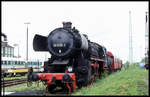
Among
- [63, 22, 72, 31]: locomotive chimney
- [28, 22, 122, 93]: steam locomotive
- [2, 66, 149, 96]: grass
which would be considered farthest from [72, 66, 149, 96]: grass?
[63, 22, 72, 31]: locomotive chimney

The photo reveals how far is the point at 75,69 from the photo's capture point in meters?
13.2

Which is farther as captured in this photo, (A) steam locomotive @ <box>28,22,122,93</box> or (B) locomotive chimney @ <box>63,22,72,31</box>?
(B) locomotive chimney @ <box>63,22,72,31</box>

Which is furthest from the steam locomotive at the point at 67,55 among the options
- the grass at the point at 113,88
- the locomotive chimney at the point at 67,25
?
the grass at the point at 113,88

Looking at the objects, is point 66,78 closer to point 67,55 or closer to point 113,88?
point 67,55

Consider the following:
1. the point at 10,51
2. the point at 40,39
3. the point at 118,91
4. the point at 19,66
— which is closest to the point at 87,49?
the point at 40,39

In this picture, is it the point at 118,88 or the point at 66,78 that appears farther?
the point at 66,78

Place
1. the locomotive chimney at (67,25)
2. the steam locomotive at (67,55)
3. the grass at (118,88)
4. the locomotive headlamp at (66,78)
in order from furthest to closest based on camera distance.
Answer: the locomotive chimney at (67,25) → the steam locomotive at (67,55) → the locomotive headlamp at (66,78) → the grass at (118,88)

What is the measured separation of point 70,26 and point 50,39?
4.37 ft

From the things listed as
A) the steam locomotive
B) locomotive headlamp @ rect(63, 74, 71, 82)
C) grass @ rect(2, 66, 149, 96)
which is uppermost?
the steam locomotive

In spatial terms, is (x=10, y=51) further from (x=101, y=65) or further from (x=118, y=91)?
(x=118, y=91)

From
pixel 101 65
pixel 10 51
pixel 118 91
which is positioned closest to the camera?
pixel 118 91

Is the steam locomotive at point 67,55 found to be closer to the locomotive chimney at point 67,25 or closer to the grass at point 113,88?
the locomotive chimney at point 67,25

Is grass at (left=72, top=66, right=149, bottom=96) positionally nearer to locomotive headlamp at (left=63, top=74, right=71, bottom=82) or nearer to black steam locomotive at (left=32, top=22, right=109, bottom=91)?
locomotive headlamp at (left=63, top=74, right=71, bottom=82)

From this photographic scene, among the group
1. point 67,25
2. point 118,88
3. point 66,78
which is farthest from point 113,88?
point 67,25
